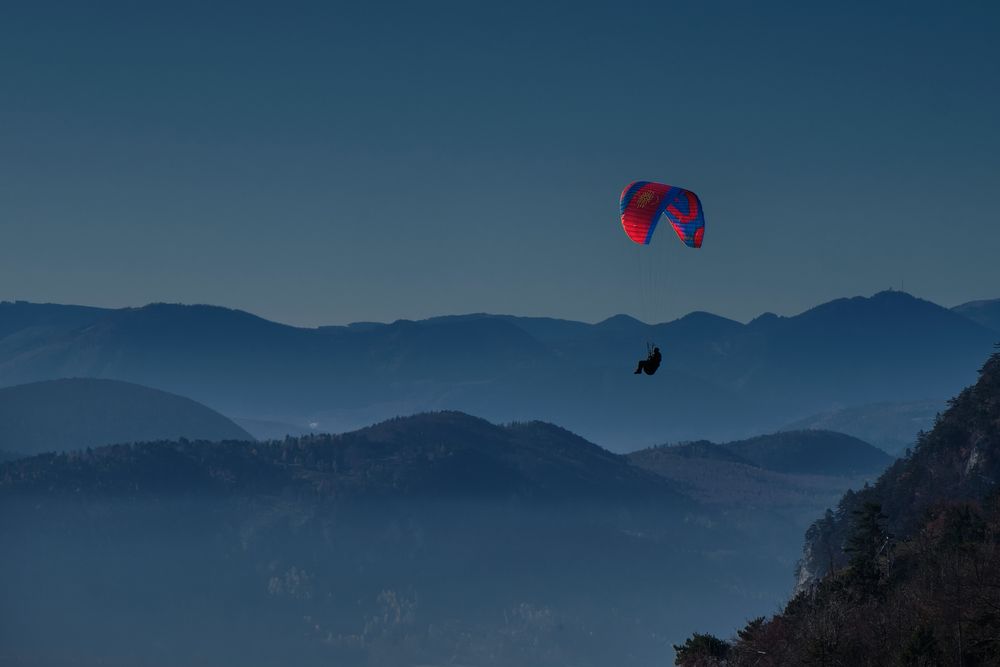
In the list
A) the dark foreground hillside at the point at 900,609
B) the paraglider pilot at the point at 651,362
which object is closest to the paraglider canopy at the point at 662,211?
the paraglider pilot at the point at 651,362

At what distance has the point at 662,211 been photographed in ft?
316

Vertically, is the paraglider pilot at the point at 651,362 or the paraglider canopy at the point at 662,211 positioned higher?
the paraglider canopy at the point at 662,211

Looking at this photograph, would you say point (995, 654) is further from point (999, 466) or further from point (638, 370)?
point (999, 466)

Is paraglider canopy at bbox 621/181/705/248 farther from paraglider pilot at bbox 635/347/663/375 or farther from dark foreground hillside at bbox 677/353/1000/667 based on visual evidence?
dark foreground hillside at bbox 677/353/1000/667

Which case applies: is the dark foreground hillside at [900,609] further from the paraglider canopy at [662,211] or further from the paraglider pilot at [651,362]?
the paraglider canopy at [662,211]

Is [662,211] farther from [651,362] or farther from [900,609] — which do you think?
[900,609]

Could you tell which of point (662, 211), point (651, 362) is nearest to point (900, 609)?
point (651, 362)

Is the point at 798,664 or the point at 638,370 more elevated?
the point at 638,370

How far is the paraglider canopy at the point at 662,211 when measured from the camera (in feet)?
316

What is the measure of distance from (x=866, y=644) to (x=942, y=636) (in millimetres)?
4620

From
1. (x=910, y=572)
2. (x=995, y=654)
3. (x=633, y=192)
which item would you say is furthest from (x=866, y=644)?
(x=633, y=192)

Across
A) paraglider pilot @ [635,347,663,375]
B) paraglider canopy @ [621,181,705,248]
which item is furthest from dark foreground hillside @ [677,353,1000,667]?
paraglider canopy @ [621,181,705,248]

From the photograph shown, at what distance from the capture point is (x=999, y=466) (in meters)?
168

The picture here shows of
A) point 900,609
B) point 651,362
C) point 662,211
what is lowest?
point 900,609
